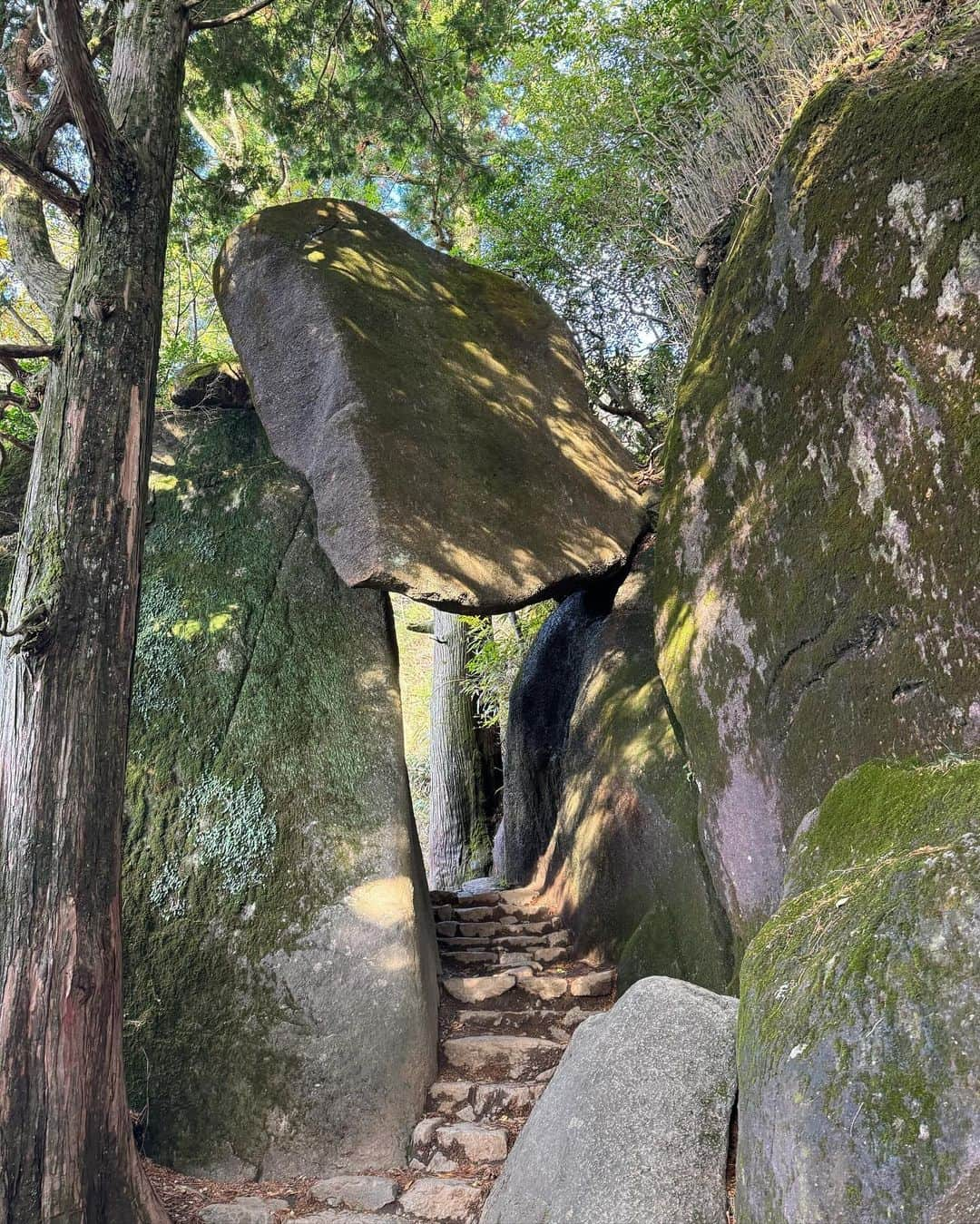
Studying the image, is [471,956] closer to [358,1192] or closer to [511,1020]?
[511,1020]

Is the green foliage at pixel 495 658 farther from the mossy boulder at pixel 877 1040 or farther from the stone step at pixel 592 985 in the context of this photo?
the mossy boulder at pixel 877 1040

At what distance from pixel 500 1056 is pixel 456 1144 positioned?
0.72 meters

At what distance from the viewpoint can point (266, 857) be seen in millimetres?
5406

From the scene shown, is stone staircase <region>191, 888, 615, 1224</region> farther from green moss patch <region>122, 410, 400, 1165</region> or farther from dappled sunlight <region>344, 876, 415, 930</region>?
dappled sunlight <region>344, 876, 415, 930</region>

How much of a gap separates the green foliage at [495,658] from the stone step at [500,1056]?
5.23m

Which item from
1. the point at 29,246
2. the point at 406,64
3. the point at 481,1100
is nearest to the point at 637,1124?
the point at 481,1100

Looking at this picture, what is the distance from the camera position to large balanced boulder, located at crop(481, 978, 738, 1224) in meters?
3.11

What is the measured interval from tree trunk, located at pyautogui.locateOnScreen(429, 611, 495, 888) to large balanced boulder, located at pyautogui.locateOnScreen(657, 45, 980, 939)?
635 cm

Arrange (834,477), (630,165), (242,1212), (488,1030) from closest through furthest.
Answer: (834,477) → (242,1212) → (488,1030) → (630,165)

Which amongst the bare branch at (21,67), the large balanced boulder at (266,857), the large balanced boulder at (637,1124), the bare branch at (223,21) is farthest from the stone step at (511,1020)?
the bare branch at (21,67)

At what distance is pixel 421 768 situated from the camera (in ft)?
63.6

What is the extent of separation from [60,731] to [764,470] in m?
3.42

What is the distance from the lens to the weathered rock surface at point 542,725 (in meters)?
8.08

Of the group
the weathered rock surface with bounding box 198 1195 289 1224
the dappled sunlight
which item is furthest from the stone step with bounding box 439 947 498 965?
the weathered rock surface with bounding box 198 1195 289 1224
